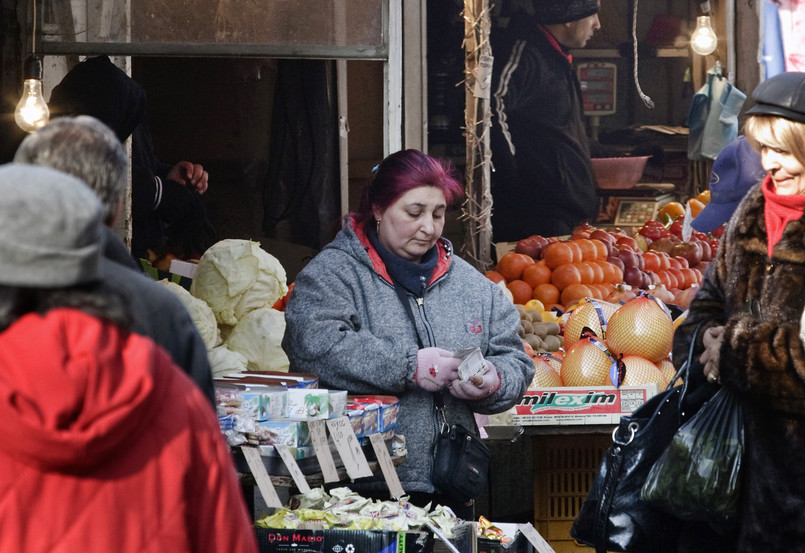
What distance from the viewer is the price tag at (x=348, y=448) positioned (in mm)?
3193

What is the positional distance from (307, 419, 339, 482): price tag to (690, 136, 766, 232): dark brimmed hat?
7.51ft

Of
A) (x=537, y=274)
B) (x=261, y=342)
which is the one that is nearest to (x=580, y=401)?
(x=261, y=342)

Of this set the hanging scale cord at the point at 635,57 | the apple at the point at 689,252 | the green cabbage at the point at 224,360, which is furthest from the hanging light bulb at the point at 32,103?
the hanging scale cord at the point at 635,57

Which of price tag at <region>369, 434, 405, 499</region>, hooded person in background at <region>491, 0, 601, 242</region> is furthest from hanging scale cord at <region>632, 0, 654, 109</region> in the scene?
price tag at <region>369, 434, 405, 499</region>

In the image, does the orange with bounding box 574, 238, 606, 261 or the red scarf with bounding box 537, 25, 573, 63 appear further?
the red scarf with bounding box 537, 25, 573, 63

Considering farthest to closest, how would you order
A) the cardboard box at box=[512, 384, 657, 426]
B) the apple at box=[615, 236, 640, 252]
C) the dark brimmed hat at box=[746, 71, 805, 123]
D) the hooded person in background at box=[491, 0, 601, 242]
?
the hooded person in background at box=[491, 0, 601, 242]
the apple at box=[615, 236, 640, 252]
the cardboard box at box=[512, 384, 657, 426]
the dark brimmed hat at box=[746, 71, 805, 123]

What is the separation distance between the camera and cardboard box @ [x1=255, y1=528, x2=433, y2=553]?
2979 millimetres

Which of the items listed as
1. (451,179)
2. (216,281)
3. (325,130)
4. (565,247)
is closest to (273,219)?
(325,130)

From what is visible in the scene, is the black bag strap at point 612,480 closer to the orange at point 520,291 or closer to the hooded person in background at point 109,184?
the hooded person in background at point 109,184

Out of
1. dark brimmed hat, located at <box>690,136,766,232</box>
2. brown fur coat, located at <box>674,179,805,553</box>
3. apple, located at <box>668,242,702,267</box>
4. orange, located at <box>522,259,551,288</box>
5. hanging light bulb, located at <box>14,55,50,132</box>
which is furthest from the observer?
apple, located at <box>668,242,702,267</box>

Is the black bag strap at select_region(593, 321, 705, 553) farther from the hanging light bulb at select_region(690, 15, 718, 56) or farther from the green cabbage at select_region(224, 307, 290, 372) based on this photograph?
the hanging light bulb at select_region(690, 15, 718, 56)

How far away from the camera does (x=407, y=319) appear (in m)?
3.68

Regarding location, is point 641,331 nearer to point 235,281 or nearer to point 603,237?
point 235,281

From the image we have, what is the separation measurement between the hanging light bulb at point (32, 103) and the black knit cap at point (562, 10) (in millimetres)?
4410
